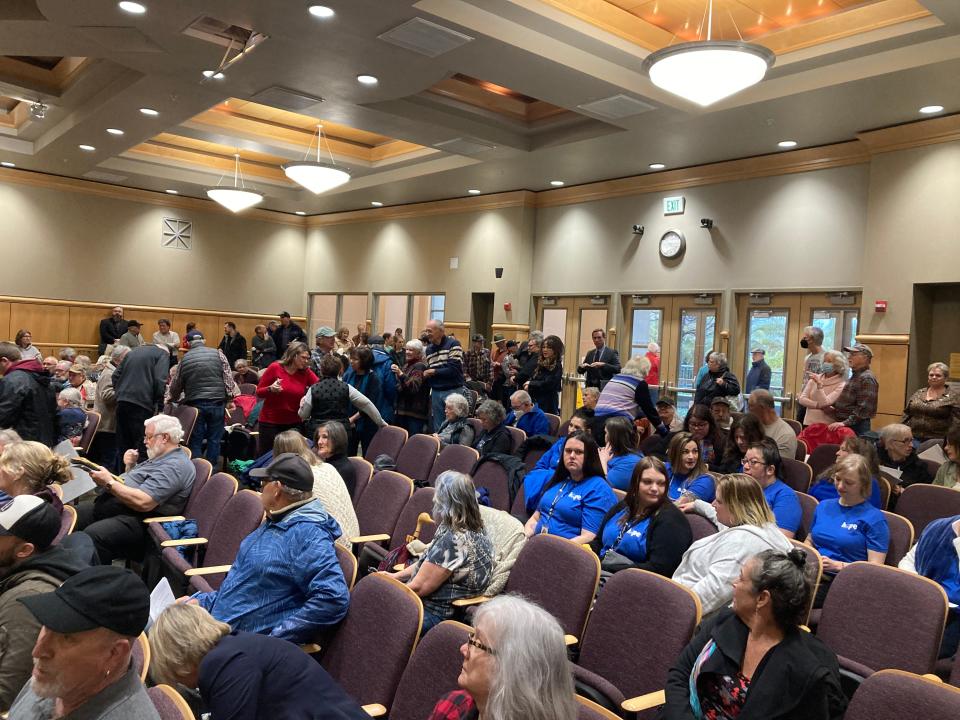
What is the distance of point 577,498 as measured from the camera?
165 inches

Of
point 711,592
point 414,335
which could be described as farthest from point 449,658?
point 414,335

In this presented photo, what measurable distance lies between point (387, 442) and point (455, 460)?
108 cm

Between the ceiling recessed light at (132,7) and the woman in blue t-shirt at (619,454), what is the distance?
4.92m

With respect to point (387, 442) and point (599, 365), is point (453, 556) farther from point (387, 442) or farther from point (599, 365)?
point (599, 365)

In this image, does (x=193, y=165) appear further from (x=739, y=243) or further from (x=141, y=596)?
(x=141, y=596)

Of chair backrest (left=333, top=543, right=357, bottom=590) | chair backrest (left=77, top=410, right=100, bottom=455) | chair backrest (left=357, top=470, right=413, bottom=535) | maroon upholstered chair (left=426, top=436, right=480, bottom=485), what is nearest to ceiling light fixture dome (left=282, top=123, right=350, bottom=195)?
chair backrest (left=77, top=410, right=100, bottom=455)

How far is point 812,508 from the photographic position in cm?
446

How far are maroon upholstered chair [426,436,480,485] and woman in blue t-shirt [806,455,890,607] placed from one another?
90.2 inches

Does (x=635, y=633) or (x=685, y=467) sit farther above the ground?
(x=685, y=467)

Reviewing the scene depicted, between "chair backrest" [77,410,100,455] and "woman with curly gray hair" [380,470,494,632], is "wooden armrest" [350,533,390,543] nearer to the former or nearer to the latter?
"woman with curly gray hair" [380,470,494,632]

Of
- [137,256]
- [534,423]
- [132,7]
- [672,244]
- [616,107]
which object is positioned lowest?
[534,423]

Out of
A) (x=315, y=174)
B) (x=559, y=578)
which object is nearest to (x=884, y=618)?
(x=559, y=578)

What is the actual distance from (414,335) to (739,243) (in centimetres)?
666

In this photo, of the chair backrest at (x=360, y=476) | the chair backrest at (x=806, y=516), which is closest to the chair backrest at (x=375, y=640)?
the chair backrest at (x=360, y=476)
